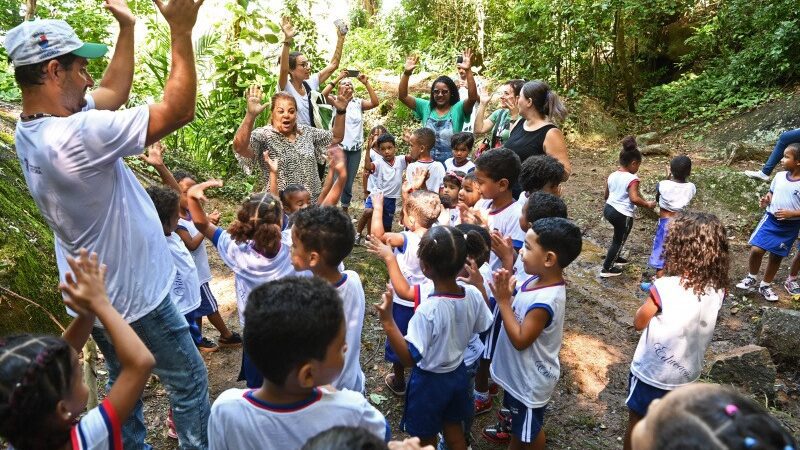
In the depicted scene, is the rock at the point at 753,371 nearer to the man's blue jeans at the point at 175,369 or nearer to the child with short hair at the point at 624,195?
the child with short hair at the point at 624,195

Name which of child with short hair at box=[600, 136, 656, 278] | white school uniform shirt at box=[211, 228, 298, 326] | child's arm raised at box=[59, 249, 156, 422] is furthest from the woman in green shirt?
child's arm raised at box=[59, 249, 156, 422]

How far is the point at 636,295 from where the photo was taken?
6082mm

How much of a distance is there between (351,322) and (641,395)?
180cm

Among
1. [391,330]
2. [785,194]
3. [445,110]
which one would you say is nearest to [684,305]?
[391,330]

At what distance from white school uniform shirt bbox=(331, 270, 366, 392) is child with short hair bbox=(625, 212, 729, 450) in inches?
64.4

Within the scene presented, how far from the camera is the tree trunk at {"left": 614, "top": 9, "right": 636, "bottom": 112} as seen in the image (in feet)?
37.8

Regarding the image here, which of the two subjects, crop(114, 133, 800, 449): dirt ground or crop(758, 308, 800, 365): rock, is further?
crop(758, 308, 800, 365): rock

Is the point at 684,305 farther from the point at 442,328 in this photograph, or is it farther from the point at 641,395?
the point at 442,328

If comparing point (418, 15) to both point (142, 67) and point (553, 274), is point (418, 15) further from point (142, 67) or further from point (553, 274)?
point (553, 274)

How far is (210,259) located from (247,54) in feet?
12.2

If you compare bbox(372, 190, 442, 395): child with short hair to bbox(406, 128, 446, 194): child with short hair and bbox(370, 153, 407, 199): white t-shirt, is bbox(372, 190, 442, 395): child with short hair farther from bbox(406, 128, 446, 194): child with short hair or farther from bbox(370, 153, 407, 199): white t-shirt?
bbox(370, 153, 407, 199): white t-shirt

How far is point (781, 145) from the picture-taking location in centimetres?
725

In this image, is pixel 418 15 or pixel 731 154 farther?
pixel 418 15

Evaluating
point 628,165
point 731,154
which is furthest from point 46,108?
point 731,154
